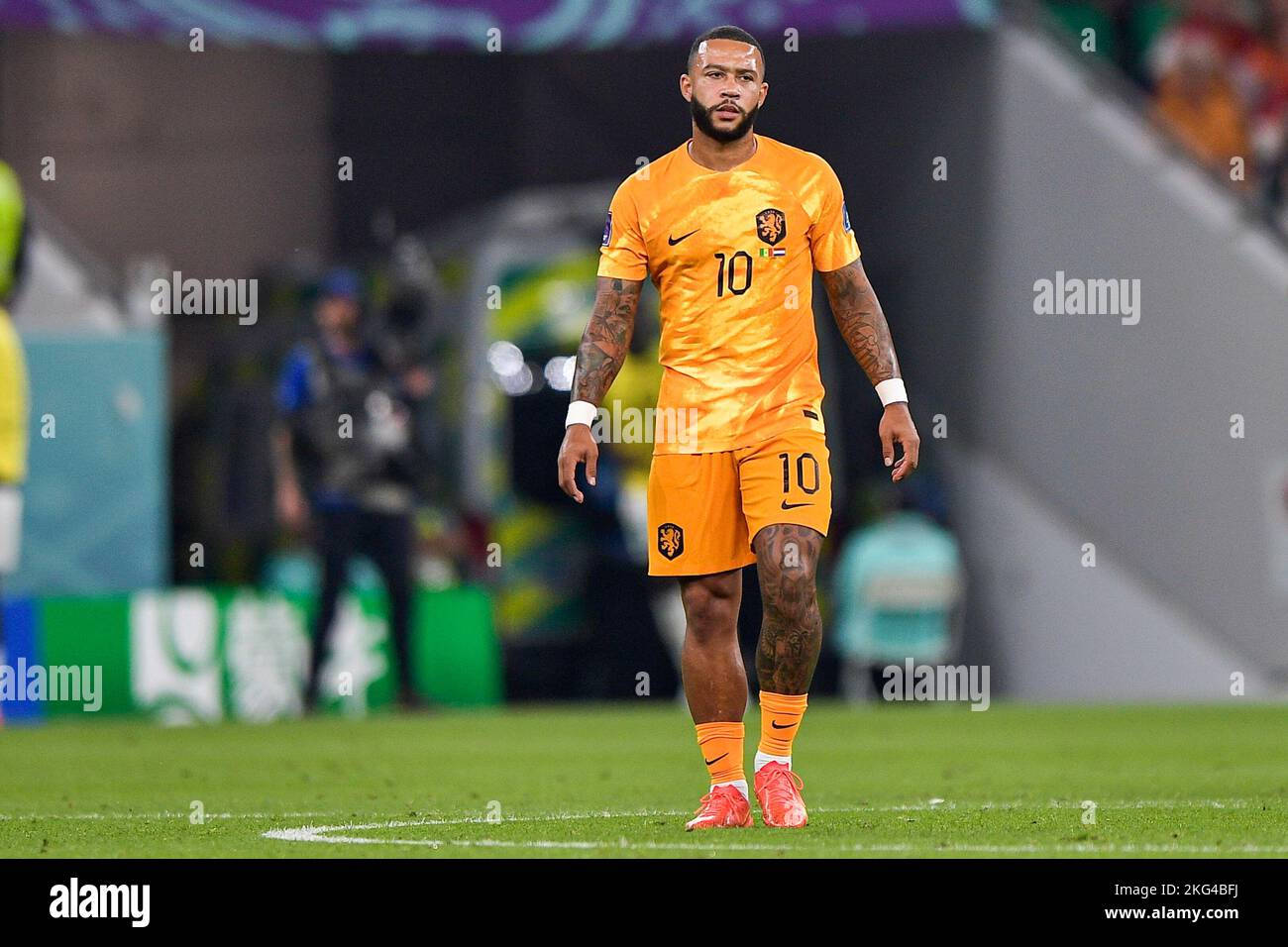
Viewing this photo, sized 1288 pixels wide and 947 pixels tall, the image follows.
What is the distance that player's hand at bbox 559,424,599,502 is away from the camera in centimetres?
769

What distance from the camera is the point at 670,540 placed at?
789 centimetres

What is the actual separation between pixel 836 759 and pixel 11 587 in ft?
22.2

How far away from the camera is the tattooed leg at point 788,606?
7.76 metres

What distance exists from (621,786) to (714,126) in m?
3.04

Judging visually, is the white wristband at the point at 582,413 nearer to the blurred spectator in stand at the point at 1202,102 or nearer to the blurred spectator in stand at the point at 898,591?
the blurred spectator in stand at the point at 898,591

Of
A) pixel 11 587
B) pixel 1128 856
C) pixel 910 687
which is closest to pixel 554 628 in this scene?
pixel 910 687

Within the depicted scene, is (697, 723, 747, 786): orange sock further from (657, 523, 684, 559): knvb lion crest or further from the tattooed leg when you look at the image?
(657, 523, 684, 559): knvb lion crest

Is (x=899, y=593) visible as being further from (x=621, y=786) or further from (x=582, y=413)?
(x=582, y=413)

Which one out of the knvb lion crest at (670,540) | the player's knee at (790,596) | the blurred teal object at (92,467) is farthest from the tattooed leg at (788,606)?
the blurred teal object at (92,467)

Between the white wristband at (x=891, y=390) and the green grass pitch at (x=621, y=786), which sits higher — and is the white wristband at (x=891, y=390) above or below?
above

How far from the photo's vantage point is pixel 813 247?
26.4 feet

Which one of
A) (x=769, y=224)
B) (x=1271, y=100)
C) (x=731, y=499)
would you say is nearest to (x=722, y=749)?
(x=731, y=499)

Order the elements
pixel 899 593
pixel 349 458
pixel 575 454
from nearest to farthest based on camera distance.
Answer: pixel 575 454 < pixel 349 458 < pixel 899 593
